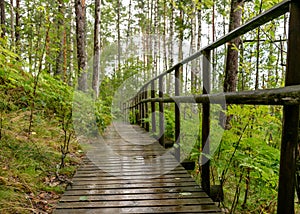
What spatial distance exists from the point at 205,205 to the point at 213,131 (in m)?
0.91

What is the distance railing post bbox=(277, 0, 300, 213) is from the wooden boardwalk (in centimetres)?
86

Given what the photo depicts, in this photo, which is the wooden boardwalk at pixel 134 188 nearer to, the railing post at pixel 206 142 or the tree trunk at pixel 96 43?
the railing post at pixel 206 142

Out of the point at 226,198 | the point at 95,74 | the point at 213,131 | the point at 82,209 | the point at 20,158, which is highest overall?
the point at 95,74

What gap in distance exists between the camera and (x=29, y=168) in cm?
279

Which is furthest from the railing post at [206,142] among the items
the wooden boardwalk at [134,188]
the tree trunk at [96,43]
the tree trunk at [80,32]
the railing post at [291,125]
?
the tree trunk at [96,43]

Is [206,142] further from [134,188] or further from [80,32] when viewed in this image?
[80,32]

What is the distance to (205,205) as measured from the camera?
7.18ft

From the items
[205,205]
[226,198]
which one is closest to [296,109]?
[205,205]

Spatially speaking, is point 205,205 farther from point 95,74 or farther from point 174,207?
point 95,74

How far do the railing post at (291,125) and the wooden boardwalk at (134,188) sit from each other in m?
0.86

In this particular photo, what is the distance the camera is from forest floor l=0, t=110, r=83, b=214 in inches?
85.2

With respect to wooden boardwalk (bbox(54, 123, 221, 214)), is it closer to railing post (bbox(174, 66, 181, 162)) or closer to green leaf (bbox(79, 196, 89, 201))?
green leaf (bbox(79, 196, 89, 201))

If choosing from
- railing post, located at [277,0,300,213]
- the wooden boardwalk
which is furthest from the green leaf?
railing post, located at [277,0,300,213]

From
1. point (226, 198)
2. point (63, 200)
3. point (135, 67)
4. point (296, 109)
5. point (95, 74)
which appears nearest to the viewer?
point (296, 109)
